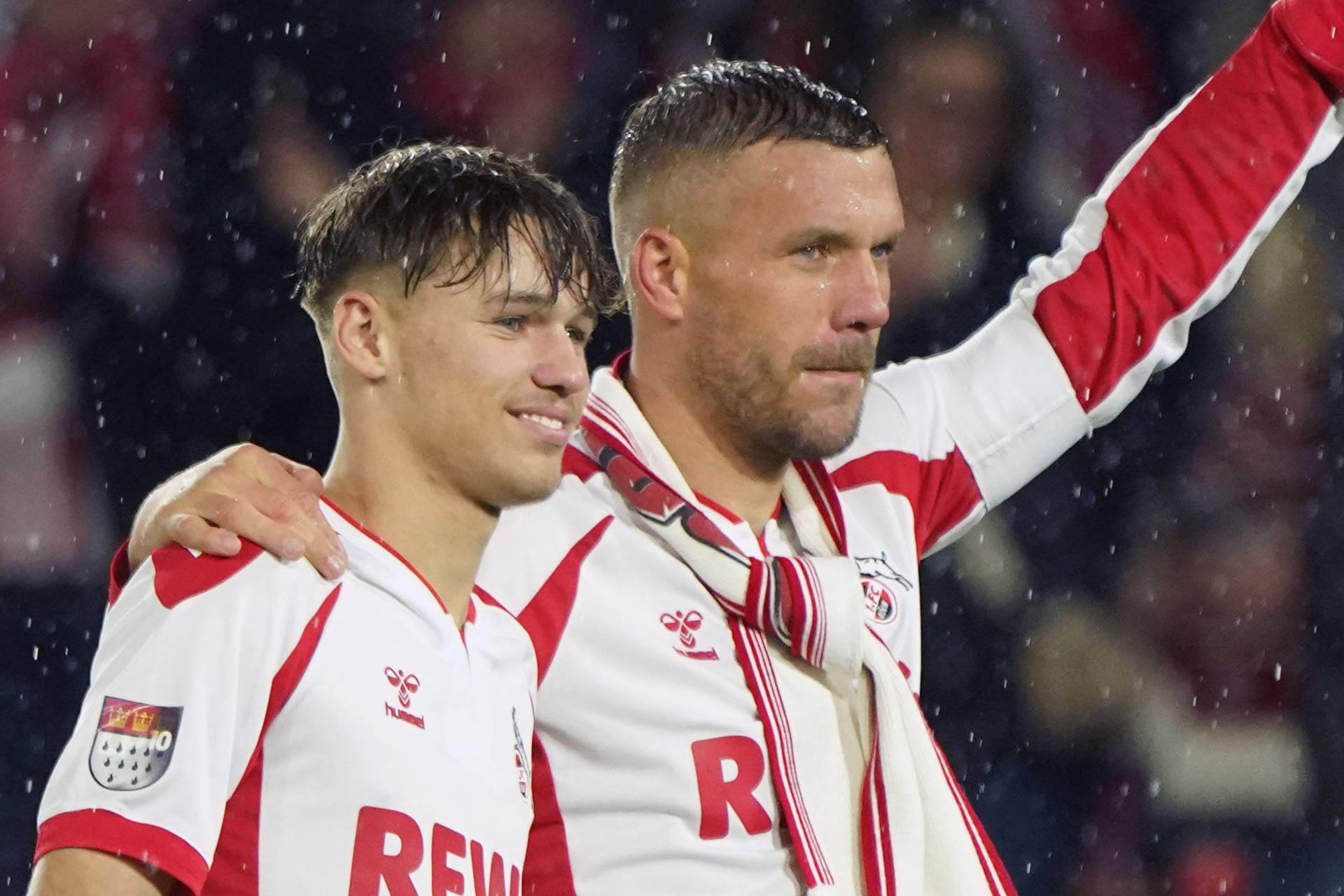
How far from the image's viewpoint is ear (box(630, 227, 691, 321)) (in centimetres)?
202

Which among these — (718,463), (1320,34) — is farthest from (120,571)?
(1320,34)

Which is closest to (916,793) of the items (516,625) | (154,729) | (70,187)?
(516,625)

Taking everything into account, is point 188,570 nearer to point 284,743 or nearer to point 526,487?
point 284,743

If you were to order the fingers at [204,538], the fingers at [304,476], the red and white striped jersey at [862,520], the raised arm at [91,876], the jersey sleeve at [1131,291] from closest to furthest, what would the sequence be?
1. the raised arm at [91,876]
2. the fingers at [204,538]
3. the fingers at [304,476]
4. the red and white striped jersey at [862,520]
5. the jersey sleeve at [1131,291]

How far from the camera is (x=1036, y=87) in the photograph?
362cm

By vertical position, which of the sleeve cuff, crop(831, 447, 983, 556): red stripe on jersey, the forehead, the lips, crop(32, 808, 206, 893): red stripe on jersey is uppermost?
the sleeve cuff

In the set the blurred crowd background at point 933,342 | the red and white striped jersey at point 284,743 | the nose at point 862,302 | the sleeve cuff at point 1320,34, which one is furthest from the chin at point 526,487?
the blurred crowd background at point 933,342

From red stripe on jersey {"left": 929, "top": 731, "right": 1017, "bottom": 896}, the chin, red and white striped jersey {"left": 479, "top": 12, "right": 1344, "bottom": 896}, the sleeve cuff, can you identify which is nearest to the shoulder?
the chin

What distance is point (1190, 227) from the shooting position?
2199mm

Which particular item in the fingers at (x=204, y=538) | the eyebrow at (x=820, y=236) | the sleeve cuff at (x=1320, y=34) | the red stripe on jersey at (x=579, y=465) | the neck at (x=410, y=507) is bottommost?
the fingers at (x=204, y=538)

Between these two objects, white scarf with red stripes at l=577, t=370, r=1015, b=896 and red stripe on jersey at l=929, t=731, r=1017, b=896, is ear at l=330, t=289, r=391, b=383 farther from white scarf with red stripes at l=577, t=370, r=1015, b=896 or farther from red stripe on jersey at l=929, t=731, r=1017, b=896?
red stripe on jersey at l=929, t=731, r=1017, b=896

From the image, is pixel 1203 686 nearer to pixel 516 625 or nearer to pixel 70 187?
pixel 516 625

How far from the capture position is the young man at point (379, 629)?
1305mm

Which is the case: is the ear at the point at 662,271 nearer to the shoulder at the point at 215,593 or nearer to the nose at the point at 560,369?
the nose at the point at 560,369
